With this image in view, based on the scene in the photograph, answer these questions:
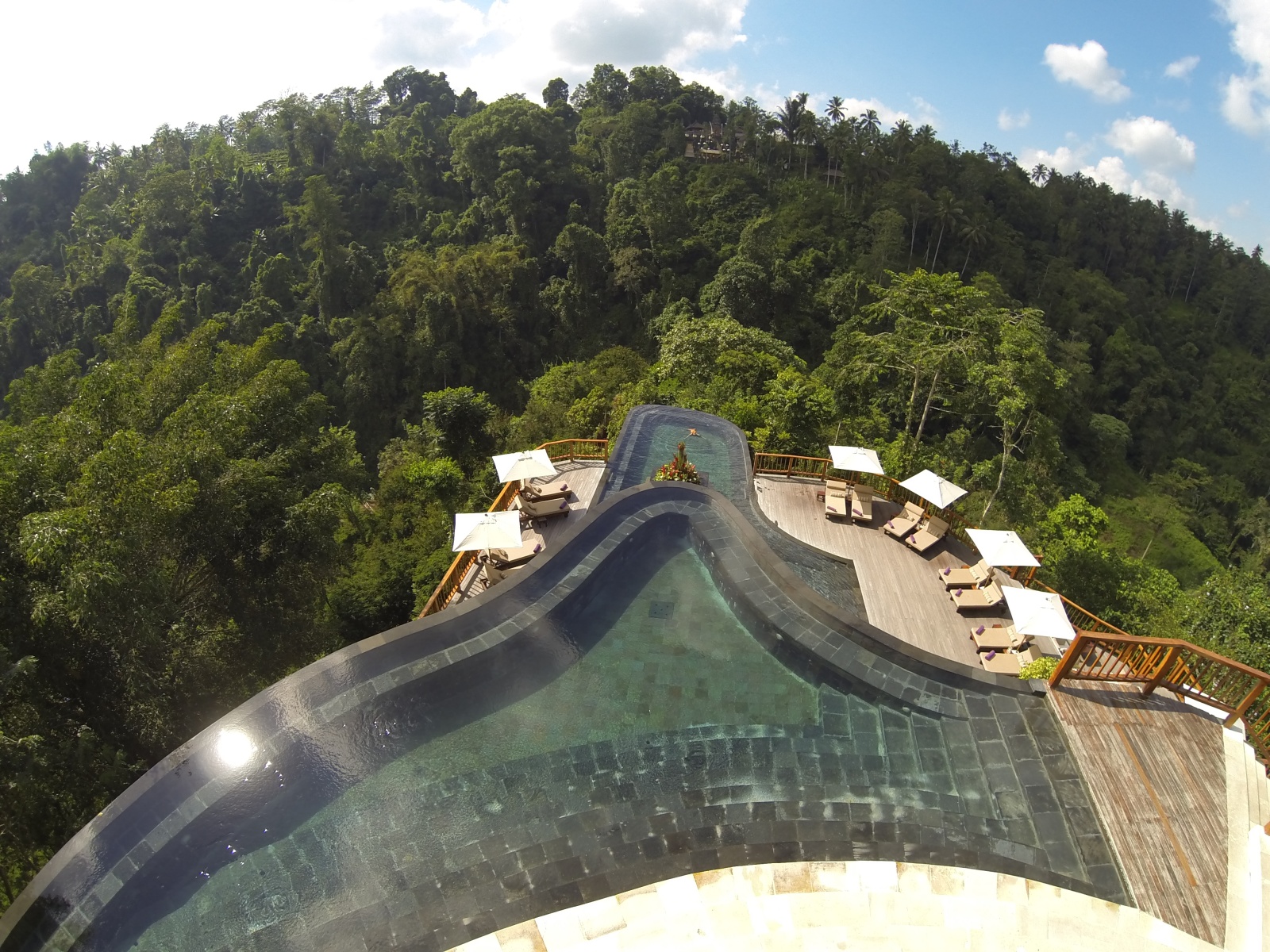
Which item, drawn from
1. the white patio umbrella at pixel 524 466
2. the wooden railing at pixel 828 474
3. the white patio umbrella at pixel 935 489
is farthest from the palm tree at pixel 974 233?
the white patio umbrella at pixel 524 466

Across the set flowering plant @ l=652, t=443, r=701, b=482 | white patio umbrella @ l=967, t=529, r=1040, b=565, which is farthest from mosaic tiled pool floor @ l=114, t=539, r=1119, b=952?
flowering plant @ l=652, t=443, r=701, b=482

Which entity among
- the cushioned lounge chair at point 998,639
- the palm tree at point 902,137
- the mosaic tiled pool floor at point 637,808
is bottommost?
the mosaic tiled pool floor at point 637,808

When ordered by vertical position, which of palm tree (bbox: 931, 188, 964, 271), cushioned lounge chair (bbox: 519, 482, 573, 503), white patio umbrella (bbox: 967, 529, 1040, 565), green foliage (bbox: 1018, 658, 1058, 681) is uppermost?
palm tree (bbox: 931, 188, 964, 271)

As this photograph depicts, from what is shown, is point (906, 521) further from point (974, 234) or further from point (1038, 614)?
point (974, 234)

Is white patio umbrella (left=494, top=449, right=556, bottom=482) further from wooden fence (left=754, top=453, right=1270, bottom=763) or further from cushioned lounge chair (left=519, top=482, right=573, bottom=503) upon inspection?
wooden fence (left=754, top=453, right=1270, bottom=763)

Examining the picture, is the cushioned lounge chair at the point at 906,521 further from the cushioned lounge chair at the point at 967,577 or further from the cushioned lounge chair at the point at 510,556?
the cushioned lounge chair at the point at 510,556
